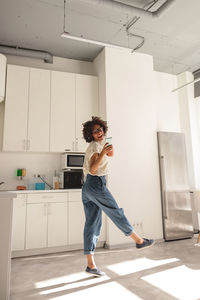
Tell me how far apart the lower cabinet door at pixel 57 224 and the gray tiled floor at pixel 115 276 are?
190mm

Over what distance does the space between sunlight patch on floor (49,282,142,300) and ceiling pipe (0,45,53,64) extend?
12.1 feet

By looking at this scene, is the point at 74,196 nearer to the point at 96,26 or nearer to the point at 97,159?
the point at 97,159

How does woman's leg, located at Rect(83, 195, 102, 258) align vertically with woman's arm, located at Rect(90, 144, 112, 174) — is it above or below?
below

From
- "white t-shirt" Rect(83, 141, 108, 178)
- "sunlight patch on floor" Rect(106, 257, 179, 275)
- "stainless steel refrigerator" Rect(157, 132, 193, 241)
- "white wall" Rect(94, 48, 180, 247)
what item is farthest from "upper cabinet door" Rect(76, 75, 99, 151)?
"sunlight patch on floor" Rect(106, 257, 179, 275)

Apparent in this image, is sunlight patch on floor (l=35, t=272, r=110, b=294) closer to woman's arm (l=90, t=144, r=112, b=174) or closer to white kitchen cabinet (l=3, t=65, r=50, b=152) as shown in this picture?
woman's arm (l=90, t=144, r=112, b=174)

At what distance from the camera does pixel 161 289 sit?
215 cm

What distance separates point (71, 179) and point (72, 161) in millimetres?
294

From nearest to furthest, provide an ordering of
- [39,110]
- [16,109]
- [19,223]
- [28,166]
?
[19,223] < [16,109] < [39,110] < [28,166]

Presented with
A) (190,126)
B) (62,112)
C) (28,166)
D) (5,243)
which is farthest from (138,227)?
(5,243)

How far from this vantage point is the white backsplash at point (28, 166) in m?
3.89

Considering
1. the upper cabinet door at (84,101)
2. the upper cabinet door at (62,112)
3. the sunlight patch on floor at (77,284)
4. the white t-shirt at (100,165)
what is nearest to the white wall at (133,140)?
the upper cabinet door at (84,101)

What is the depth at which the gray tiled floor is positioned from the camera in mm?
2074

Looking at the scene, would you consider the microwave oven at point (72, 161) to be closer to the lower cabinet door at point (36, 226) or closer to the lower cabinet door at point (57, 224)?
the lower cabinet door at point (57, 224)

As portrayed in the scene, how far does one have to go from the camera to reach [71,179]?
3865 mm
